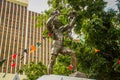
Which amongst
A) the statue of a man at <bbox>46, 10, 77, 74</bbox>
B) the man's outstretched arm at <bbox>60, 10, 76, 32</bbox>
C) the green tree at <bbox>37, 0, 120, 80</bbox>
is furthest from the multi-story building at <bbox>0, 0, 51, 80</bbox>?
the statue of a man at <bbox>46, 10, 77, 74</bbox>

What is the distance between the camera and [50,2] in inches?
583

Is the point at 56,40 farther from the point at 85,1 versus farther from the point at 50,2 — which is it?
the point at 50,2

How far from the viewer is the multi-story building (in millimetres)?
57219

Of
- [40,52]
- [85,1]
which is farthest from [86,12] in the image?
[40,52]

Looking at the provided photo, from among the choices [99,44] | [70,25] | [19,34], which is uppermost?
[19,34]

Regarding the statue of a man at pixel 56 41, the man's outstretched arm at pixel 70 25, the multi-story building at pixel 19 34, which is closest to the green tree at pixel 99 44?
the man's outstretched arm at pixel 70 25

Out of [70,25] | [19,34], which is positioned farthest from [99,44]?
[19,34]

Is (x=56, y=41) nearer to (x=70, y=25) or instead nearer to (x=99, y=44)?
(x=70, y=25)

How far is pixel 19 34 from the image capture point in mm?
61688

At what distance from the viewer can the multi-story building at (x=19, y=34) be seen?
2253 inches

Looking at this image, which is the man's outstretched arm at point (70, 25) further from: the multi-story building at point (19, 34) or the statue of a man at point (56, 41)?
the multi-story building at point (19, 34)

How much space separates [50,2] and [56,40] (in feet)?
25.9

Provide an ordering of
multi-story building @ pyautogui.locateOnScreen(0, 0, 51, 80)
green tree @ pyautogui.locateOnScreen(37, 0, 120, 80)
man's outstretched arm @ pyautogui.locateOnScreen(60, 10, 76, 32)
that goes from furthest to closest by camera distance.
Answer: multi-story building @ pyautogui.locateOnScreen(0, 0, 51, 80) < green tree @ pyautogui.locateOnScreen(37, 0, 120, 80) < man's outstretched arm @ pyautogui.locateOnScreen(60, 10, 76, 32)

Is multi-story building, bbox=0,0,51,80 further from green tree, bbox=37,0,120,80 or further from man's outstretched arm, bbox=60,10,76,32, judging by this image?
man's outstretched arm, bbox=60,10,76,32
